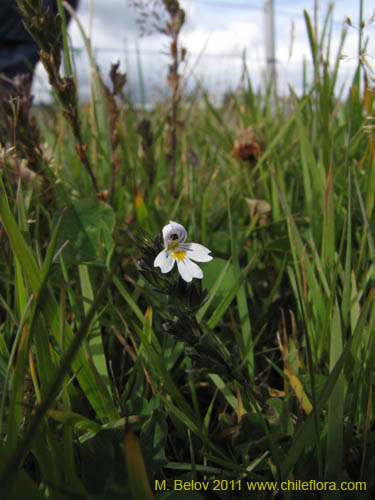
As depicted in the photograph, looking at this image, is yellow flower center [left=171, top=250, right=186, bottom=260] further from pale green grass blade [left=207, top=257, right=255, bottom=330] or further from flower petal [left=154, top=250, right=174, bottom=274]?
pale green grass blade [left=207, top=257, right=255, bottom=330]

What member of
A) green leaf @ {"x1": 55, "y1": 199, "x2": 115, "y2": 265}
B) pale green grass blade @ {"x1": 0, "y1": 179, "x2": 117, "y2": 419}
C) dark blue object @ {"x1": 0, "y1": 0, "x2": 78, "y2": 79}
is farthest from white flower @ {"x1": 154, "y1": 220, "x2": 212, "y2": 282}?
dark blue object @ {"x1": 0, "y1": 0, "x2": 78, "y2": 79}

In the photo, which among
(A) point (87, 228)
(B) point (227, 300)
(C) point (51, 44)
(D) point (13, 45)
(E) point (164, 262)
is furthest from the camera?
(D) point (13, 45)

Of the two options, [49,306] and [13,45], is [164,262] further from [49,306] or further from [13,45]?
[13,45]

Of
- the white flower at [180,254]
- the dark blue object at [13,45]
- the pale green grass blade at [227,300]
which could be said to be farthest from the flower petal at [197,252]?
the dark blue object at [13,45]

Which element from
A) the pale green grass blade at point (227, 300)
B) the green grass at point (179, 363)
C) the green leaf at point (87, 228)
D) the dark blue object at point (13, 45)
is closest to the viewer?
the green grass at point (179, 363)

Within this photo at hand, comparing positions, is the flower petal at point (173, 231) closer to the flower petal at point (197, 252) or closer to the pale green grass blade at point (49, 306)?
the flower petal at point (197, 252)

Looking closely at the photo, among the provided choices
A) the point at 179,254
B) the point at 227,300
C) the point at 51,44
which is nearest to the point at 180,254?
the point at 179,254

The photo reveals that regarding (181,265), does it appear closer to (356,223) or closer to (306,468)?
(306,468)

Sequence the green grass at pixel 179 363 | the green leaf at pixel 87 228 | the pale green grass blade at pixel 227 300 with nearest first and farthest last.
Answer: the green grass at pixel 179 363, the pale green grass blade at pixel 227 300, the green leaf at pixel 87 228
